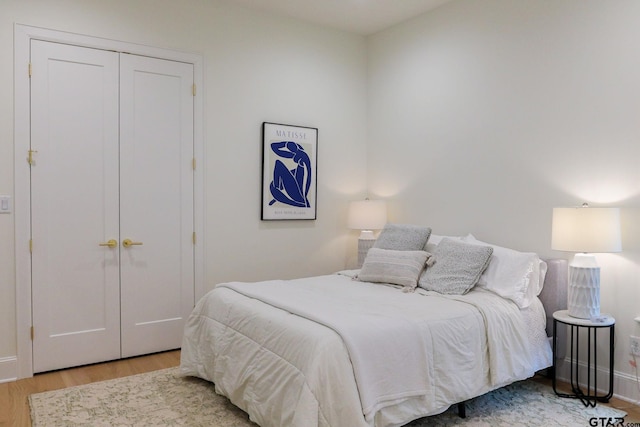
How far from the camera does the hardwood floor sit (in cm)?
275

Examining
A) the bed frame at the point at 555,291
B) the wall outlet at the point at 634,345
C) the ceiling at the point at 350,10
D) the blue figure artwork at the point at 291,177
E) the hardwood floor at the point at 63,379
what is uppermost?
the ceiling at the point at 350,10

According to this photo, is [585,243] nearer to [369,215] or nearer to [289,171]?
[369,215]

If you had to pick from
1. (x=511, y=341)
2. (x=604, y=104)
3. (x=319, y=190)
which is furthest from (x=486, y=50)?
(x=511, y=341)

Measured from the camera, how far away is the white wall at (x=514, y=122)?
9.81 feet

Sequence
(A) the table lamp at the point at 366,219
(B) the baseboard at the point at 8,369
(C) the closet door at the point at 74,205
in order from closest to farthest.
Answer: (B) the baseboard at the point at 8,369 < (C) the closet door at the point at 74,205 < (A) the table lamp at the point at 366,219

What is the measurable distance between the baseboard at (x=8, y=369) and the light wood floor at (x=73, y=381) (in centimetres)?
5

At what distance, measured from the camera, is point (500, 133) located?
3.69 metres

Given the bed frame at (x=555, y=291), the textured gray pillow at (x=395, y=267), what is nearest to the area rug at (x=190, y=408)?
the bed frame at (x=555, y=291)

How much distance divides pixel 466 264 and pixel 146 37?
113 inches

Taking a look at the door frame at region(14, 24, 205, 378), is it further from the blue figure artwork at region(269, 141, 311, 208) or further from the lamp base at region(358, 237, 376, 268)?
the lamp base at region(358, 237, 376, 268)

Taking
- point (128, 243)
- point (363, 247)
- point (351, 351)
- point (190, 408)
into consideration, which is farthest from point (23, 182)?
point (363, 247)

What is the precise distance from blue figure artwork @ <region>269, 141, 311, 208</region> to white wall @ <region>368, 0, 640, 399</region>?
0.76 metres

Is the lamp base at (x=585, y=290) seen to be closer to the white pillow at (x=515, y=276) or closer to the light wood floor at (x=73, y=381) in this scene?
the white pillow at (x=515, y=276)

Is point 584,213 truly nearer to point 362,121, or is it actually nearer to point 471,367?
point 471,367
